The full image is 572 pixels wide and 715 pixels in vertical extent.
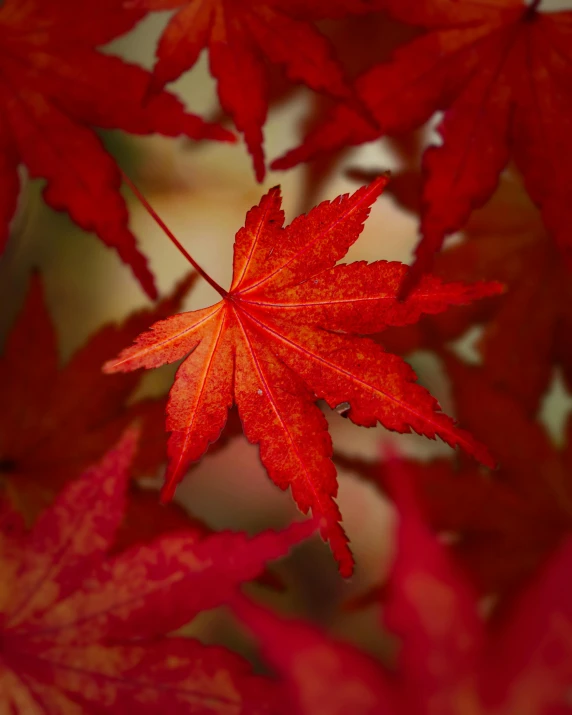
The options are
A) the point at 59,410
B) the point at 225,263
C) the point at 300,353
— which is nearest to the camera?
the point at 300,353

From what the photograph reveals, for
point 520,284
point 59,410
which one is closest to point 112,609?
point 59,410

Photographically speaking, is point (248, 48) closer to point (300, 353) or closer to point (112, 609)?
point (300, 353)

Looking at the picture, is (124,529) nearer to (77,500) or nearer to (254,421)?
(77,500)

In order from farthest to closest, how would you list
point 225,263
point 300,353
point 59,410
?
1. point 225,263
2. point 59,410
3. point 300,353

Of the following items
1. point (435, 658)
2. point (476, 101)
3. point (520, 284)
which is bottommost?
point (435, 658)

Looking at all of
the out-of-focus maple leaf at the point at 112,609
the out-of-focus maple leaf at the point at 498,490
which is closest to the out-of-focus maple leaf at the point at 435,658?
the out-of-focus maple leaf at the point at 112,609

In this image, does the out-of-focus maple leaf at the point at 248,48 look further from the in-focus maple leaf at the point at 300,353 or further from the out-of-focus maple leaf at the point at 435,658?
the out-of-focus maple leaf at the point at 435,658
